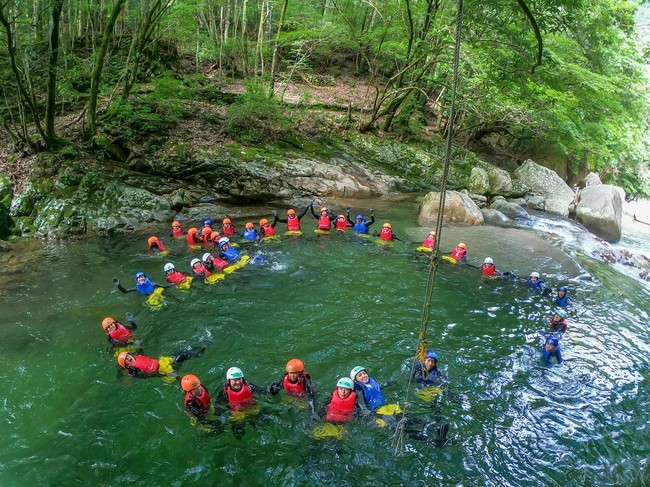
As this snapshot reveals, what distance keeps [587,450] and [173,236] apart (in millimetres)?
10934

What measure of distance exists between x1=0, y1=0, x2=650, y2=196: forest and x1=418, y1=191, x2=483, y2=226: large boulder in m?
2.72

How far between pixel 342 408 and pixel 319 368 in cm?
134

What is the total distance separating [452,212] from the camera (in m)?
15.3

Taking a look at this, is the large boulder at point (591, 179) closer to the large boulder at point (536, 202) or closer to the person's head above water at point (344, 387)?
the large boulder at point (536, 202)

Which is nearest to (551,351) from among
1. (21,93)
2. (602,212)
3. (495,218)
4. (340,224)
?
(340,224)

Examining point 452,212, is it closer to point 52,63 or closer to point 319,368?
point 319,368

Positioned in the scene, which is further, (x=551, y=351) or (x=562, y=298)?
(x=562, y=298)

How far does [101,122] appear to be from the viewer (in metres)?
15.0

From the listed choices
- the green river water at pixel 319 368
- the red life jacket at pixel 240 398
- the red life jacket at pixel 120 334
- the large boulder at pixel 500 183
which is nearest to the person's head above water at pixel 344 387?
the green river water at pixel 319 368

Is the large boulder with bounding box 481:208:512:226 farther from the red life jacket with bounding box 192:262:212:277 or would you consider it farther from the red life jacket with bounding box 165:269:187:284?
the red life jacket with bounding box 165:269:187:284

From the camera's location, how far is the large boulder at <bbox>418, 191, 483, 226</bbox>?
15.0 meters

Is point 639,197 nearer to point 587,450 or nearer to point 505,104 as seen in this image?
point 505,104

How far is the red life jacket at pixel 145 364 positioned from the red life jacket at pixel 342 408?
2984 millimetres

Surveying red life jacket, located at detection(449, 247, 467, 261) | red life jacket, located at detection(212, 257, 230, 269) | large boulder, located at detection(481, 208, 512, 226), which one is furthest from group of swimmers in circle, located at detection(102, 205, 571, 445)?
large boulder, located at detection(481, 208, 512, 226)
